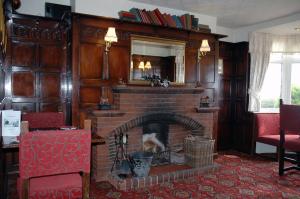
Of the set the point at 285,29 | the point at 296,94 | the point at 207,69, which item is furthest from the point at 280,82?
the point at 207,69

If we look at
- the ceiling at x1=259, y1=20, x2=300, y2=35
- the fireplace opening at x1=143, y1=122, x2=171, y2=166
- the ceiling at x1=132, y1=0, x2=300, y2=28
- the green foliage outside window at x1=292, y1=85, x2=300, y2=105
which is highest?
the ceiling at x1=132, y1=0, x2=300, y2=28

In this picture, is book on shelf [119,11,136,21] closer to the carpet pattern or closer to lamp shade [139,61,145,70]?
lamp shade [139,61,145,70]

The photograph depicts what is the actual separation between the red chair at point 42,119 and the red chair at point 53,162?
45.0 inches

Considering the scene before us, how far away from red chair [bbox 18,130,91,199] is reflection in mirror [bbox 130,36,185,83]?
6.94 ft

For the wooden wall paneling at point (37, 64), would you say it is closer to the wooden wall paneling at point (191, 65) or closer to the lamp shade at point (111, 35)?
the lamp shade at point (111, 35)

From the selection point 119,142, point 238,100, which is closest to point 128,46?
point 119,142

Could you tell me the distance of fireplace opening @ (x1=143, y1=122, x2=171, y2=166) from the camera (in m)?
4.41

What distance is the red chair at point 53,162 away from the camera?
204 centimetres

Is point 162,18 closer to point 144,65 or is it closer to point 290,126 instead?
point 144,65

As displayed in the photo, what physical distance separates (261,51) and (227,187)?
319cm

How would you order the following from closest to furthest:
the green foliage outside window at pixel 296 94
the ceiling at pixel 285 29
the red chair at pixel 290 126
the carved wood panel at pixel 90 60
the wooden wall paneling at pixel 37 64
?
the wooden wall paneling at pixel 37 64 < the carved wood panel at pixel 90 60 < the red chair at pixel 290 126 < the ceiling at pixel 285 29 < the green foliage outside window at pixel 296 94

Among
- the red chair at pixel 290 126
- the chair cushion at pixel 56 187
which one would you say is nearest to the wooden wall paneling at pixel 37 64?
the chair cushion at pixel 56 187

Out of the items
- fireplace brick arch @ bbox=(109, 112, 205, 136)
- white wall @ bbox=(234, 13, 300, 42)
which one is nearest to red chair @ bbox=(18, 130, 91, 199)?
fireplace brick arch @ bbox=(109, 112, 205, 136)

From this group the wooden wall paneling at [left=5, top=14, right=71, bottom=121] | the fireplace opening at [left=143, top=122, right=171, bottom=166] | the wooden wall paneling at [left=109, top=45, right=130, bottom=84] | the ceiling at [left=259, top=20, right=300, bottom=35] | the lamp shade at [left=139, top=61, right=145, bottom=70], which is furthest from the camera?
the ceiling at [left=259, top=20, right=300, bottom=35]
